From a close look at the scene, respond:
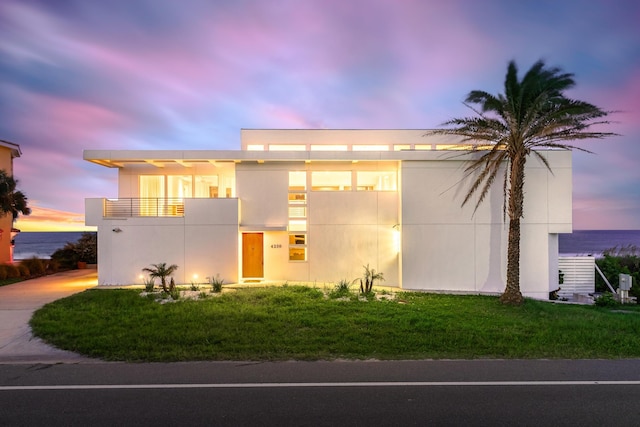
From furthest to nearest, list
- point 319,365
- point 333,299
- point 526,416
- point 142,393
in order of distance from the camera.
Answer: point 333,299 → point 319,365 → point 142,393 → point 526,416

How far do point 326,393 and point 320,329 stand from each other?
11.1 feet

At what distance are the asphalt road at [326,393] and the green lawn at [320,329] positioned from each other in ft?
1.85

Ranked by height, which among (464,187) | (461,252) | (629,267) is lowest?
(629,267)

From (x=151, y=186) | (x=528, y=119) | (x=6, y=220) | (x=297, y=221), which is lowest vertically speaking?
(x=6, y=220)

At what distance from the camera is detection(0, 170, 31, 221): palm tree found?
1794 cm

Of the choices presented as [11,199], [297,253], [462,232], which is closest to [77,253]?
[11,199]

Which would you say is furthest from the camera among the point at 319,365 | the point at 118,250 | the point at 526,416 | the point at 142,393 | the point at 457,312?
the point at 118,250

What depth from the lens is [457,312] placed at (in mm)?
10469

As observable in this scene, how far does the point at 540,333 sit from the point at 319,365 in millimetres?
5413

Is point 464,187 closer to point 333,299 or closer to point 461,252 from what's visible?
point 461,252

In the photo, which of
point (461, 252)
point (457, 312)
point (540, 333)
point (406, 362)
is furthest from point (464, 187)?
point (406, 362)

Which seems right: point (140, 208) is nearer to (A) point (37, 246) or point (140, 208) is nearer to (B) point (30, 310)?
(B) point (30, 310)

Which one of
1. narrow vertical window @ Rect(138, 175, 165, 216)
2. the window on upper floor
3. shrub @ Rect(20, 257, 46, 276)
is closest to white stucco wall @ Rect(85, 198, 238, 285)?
narrow vertical window @ Rect(138, 175, 165, 216)

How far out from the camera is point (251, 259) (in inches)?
674
